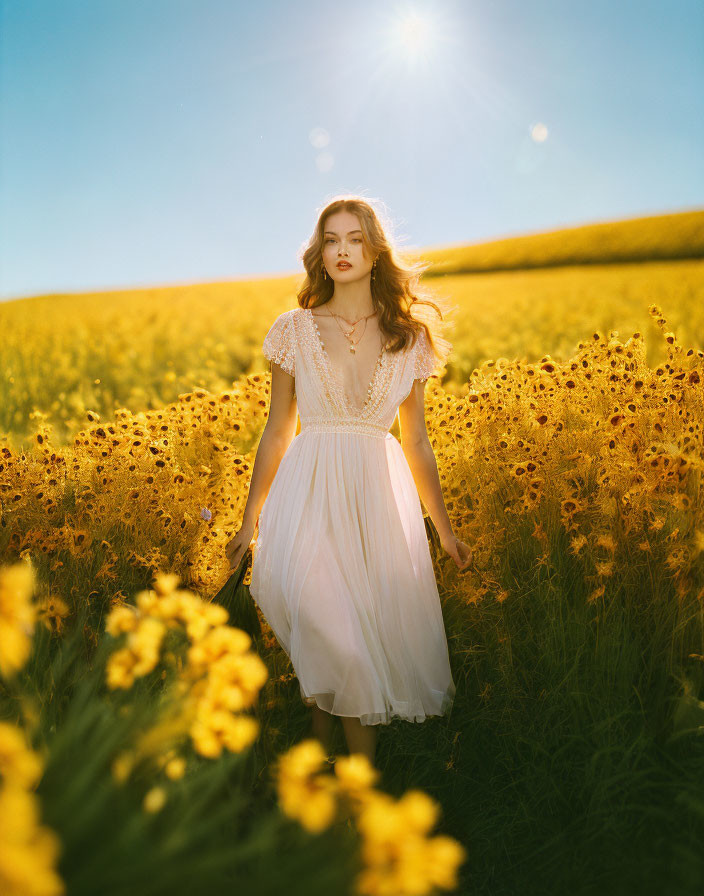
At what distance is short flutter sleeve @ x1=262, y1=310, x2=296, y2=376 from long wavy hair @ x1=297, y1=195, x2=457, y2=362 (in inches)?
8.3

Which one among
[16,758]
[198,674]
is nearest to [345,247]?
[198,674]

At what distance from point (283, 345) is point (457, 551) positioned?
3.29 feet

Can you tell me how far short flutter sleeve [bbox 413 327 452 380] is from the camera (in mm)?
2967

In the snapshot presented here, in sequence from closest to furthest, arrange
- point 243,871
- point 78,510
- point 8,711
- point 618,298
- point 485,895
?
point 243,871 < point 8,711 < point 485,895 < point 78,510 < point 618,298

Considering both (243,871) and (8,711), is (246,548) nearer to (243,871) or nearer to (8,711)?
(8,711)

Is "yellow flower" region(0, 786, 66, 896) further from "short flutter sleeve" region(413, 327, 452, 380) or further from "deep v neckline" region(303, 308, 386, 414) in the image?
"short flutter sleeve" region(413, 327, 452, 380)

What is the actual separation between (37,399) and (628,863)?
266 inches

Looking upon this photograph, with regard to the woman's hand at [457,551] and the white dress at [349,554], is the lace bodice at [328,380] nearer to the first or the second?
the white dress at [349,554]

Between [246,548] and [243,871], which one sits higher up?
[246,548]

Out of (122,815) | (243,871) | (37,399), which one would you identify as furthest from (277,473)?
(37,399)

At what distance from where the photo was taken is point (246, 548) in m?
2.71

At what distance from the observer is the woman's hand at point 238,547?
271cm

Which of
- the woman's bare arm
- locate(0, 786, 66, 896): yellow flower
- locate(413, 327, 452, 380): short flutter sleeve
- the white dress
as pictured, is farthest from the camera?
locate(413, 327, 452, 380): short flutter sleeve

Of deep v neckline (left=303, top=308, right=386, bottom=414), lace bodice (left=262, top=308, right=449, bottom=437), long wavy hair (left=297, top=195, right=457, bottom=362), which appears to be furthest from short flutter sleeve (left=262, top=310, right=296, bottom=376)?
long wavy hair (left=297, top=195, right=457, bottom=362)
